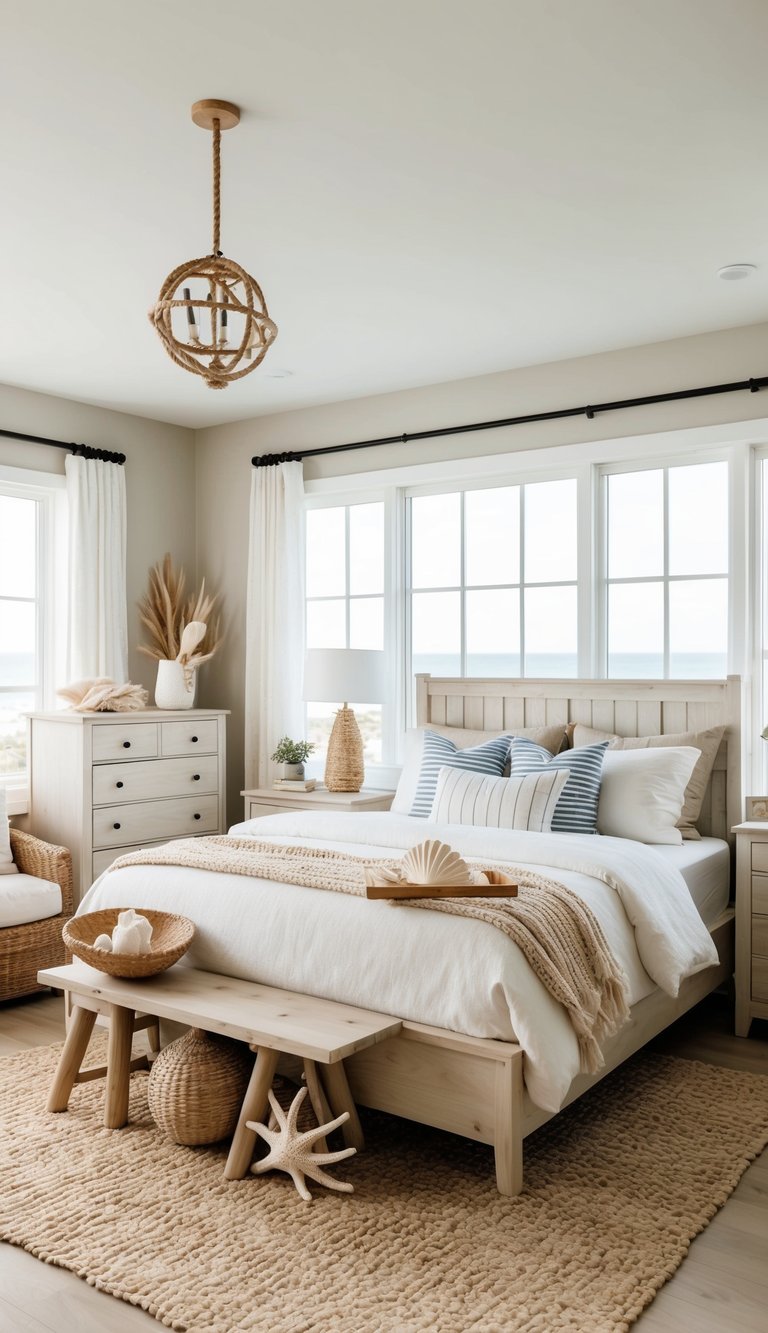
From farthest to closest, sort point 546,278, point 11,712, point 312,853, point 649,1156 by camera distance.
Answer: point 11,712 < point 546,278 < point 312,853 < point 649,1156

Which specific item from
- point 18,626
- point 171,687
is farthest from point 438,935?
point 18,626

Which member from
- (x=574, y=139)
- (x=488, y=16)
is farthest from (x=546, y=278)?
(x=488, y=16)

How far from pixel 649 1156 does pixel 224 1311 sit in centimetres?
121

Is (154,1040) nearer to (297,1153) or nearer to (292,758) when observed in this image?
(297,1153)

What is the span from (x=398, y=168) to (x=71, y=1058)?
268 centimetres

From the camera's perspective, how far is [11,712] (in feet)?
16.6

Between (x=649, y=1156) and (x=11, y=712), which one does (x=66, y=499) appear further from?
(x=649, y=1156)

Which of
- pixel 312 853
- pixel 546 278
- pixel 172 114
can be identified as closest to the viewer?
pixel 172 114

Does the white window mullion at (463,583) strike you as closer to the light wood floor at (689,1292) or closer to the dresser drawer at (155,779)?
the dresser drawer at (155,779)

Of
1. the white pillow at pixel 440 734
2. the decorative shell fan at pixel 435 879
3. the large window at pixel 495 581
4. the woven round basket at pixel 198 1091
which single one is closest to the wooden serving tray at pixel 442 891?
the decorative shell fan at pixel 435 879

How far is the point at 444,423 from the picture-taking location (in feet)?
16.5

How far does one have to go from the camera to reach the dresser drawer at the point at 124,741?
4715 millimetres

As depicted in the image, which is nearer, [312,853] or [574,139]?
[574,139]

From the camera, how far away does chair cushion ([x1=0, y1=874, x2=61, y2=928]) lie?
4133 millimetres
